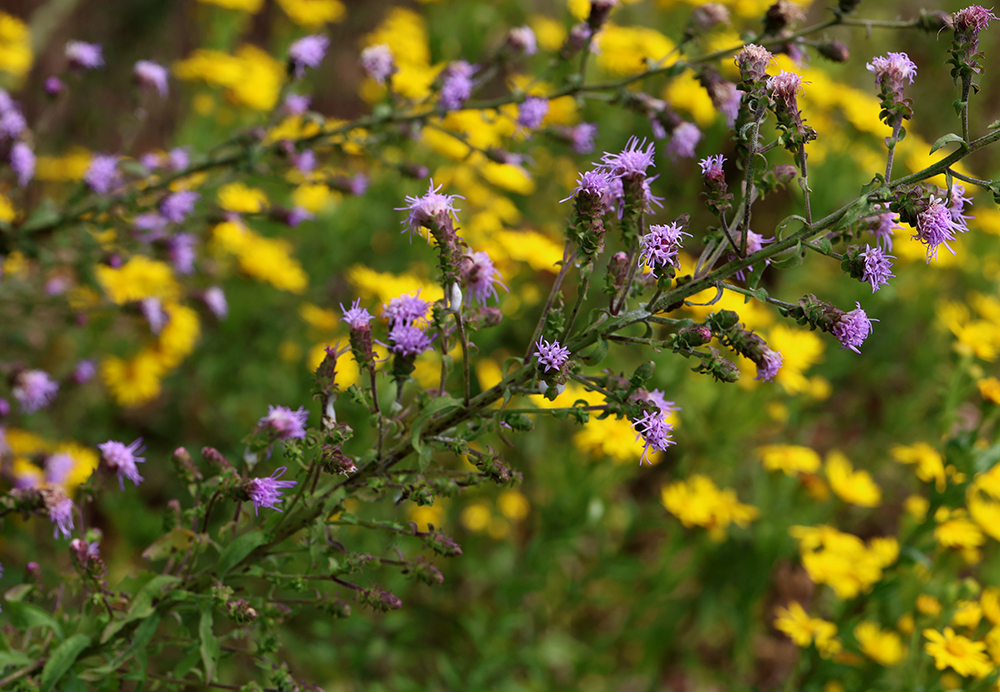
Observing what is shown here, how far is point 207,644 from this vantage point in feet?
4.20

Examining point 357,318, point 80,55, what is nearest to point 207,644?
point 357,318

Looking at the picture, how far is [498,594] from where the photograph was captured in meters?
2.68

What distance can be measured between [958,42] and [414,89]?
9.10 ft

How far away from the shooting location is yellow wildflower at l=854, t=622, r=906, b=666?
217 centimetres

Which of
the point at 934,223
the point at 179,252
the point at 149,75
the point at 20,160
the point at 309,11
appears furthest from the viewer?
the point at 309,11

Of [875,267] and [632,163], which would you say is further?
[632,163]

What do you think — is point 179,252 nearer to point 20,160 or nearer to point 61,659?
point 20,160

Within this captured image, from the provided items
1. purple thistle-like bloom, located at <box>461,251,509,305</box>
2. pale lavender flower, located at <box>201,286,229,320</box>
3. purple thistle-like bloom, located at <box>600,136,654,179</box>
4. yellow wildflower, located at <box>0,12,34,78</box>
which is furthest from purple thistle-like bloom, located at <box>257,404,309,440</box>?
yellow wildflower, located at <box>0,12,34,78</box>

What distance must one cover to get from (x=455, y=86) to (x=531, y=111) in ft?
0.79

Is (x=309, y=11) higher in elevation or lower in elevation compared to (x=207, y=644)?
higher

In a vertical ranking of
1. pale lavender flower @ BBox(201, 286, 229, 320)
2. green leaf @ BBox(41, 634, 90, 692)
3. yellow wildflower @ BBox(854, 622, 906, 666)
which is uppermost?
yellow wildflower @ BBox(854, 622, 906, 666)

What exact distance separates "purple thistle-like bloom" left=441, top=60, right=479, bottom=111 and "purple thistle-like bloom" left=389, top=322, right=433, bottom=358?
1.05 m

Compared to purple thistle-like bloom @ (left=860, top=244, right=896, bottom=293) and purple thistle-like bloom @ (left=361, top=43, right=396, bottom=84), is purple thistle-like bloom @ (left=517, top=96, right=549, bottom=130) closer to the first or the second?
purple thistle-like bloom @ (left=361, top=43, right=396, bottom=84)

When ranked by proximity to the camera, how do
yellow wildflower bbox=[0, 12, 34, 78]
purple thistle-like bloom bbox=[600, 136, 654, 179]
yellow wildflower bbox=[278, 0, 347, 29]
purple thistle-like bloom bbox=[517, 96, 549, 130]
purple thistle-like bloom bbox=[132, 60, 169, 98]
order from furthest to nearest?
yellow wildflower bbox=[278, 0, 347, 29], yellow wildflower bbox=[0, 12, 34, 78], purple thistle-like bloom bbox=[132, 60, 169, 98], purple thistle-like bloom bbox=[517, 96, 549, 130], purple thistle-like bloom bbox=[600, 136, 654, 179]
